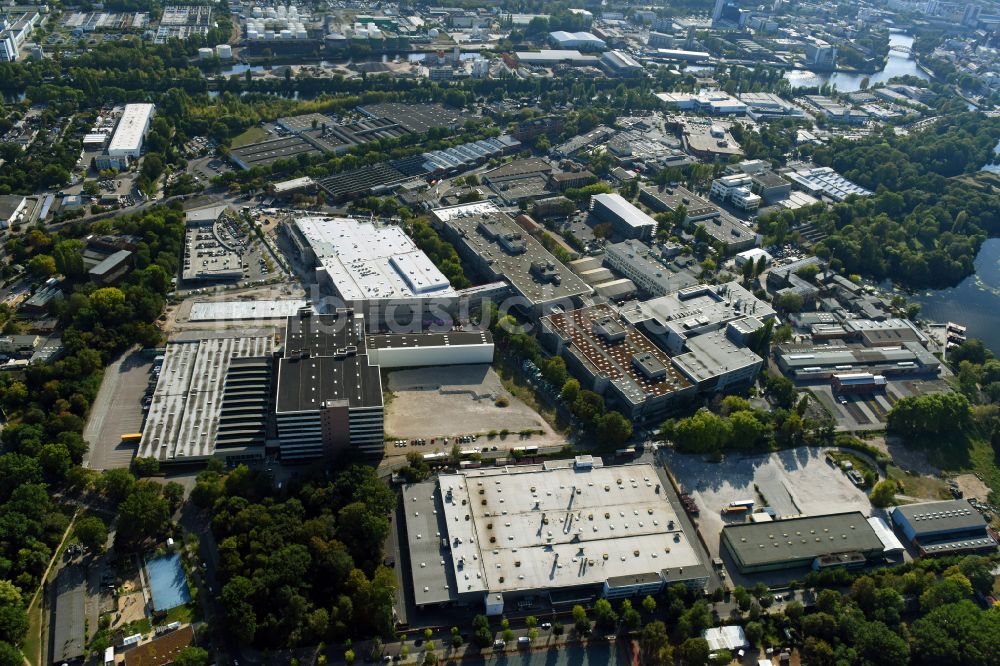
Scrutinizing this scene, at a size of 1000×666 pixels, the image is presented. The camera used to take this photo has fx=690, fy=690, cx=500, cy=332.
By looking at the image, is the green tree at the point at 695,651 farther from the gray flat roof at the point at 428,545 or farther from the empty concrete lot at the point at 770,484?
the gray flat roof at the point at 428,545

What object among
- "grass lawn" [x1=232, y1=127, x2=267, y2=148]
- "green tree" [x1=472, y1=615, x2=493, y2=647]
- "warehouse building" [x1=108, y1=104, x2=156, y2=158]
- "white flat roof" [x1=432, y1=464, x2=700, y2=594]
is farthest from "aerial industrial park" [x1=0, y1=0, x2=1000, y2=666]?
"grass lawn" [x1=232, y1=127, x2=267, y2=148]

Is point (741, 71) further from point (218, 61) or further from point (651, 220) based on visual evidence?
point (218, 61)

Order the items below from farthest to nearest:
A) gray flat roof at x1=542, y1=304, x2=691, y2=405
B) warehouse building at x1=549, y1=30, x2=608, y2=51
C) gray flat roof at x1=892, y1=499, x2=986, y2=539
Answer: warehouse building at x1=549, y1=30, x2=608, y2=51, gray flat roof at x1=542, y1=304, x2=691, y2=405, gray flat roof at x1=892, y1=499, x2=986, y2=539

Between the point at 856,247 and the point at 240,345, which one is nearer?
the point at 240,345

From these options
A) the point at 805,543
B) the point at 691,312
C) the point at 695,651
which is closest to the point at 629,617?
the point at 695,651

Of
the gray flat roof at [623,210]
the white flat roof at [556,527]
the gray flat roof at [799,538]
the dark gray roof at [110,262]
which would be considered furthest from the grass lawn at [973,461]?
the dark gray roof at [110,262]

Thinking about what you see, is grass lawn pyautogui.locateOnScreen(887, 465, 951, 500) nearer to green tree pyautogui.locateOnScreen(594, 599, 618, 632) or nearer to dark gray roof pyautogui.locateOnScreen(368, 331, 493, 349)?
green tree pyautogui.locateOnScreen(594, 599, 618, 632)

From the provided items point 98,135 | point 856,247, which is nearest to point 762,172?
point 856,247
